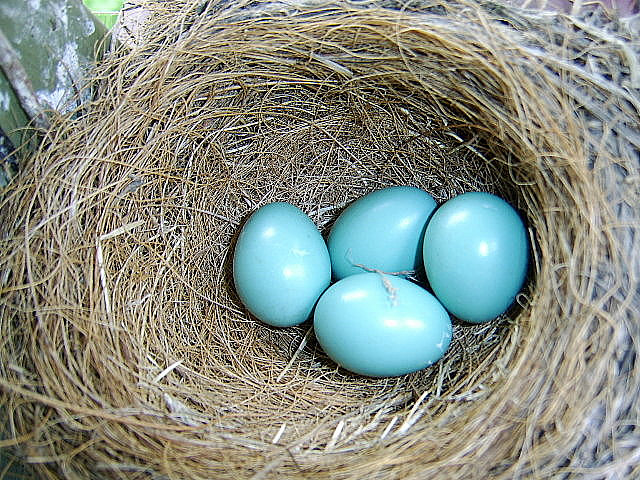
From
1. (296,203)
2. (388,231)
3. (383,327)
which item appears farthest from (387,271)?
(296,203)

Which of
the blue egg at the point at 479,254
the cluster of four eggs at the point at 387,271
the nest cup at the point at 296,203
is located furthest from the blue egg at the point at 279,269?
the blue egg at the point at 479,254

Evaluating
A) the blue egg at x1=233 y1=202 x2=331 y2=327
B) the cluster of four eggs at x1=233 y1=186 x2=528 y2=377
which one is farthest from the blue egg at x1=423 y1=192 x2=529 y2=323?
the blue egg at x1=233 y1=202 x2=331 y2=327

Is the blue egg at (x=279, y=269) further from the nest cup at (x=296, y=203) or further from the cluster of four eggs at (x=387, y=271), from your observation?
the nest cup at (x=296, y=203)

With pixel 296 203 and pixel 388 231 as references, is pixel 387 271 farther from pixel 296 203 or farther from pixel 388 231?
pixel 296 203

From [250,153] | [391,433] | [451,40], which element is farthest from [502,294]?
[250,153]

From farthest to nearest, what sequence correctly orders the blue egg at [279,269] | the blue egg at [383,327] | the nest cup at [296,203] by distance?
the blue egg at [279,269] → the blue egg at [383,327] → the nest cup at [296,203]

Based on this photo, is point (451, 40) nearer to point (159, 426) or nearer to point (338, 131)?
point (338, 131)

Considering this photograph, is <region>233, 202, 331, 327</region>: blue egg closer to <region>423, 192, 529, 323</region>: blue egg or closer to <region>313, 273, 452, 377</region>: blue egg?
<region>313, 273, 452, 377</region>: blue egg
